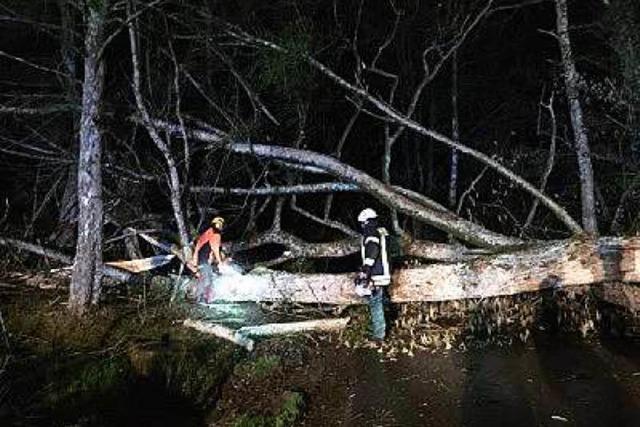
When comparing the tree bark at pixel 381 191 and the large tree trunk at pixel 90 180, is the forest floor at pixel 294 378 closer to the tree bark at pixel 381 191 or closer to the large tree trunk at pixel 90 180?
the large tree trunk at pixel 90 180

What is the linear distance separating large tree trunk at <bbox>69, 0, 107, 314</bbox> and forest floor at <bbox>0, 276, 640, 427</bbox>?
0.41 metres

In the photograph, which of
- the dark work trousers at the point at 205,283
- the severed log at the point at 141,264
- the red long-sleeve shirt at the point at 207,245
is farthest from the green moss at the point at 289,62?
the severed log at the point at 141,264

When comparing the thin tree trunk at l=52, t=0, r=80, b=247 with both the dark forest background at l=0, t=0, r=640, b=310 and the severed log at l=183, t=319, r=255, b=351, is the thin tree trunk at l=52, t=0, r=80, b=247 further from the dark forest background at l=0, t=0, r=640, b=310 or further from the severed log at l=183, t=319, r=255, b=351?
the severed log at l=183, t=319, r=255, b=351

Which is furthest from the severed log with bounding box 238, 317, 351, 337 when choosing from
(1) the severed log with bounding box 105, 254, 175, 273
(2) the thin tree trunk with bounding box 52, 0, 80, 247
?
(2) the thin tree trunk with bounding box 52, 0, 80, 247

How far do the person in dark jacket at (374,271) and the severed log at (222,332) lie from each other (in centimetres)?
157

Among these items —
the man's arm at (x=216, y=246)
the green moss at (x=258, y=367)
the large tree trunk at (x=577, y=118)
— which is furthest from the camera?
the man's arm at (x=216, y=246)

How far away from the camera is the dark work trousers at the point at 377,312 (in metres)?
7.89

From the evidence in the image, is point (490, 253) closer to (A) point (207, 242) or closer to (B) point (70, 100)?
(A) point (207, 242)

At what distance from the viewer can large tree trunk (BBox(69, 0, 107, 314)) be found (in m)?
7.89

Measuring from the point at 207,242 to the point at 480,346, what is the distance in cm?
418

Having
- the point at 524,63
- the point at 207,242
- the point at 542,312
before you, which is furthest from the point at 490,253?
the point at 524,63

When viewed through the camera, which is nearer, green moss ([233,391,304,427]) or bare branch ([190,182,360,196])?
green moss ([233,391,304,427])

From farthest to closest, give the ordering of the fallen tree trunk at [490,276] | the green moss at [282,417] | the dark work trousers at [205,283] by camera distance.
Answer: the dark work trousers at [205,283]
the fallen tree trunk at [490,276]
the green moss at [282,417]

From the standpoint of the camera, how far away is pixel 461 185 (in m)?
17.1
